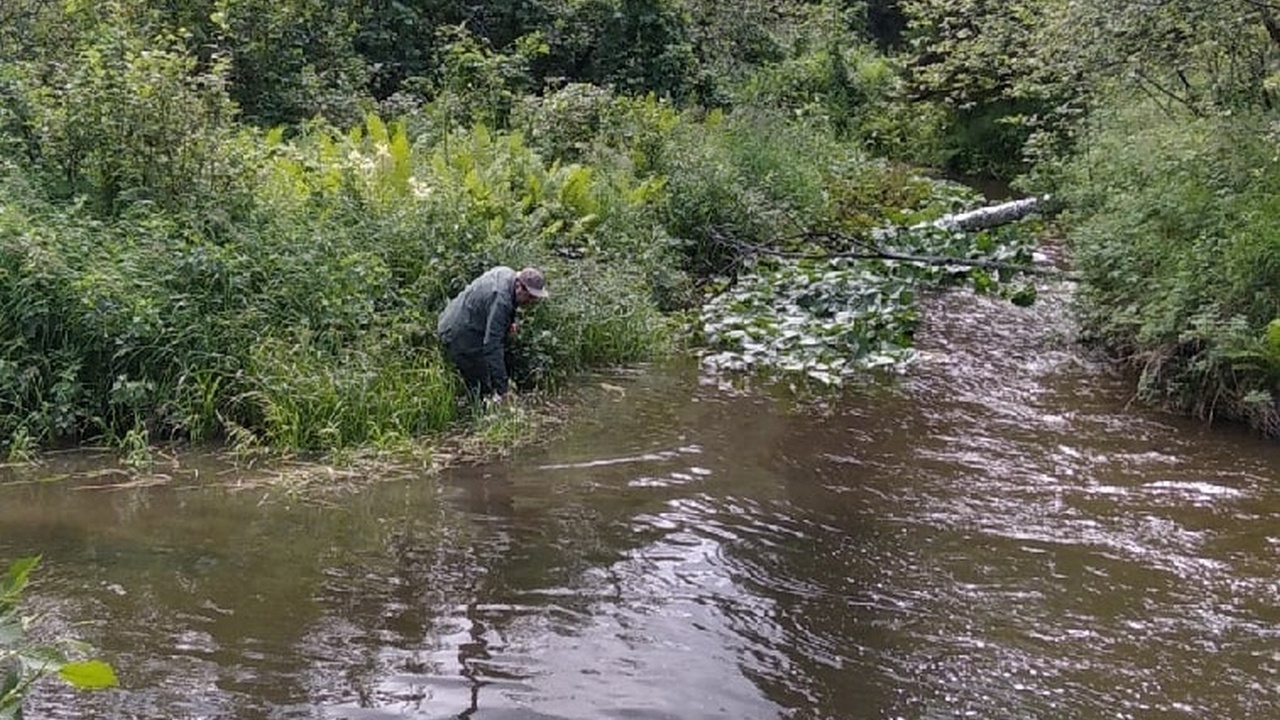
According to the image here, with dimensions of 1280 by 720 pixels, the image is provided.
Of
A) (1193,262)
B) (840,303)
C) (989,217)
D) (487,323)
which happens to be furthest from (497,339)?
(989,217)

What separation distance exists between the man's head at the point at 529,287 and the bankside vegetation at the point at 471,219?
0.87 meters

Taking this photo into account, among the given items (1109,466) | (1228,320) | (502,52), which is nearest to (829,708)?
(1109,466)

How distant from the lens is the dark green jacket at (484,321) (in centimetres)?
860

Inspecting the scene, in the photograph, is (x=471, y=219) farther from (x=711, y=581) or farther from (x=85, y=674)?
A: (x=85, y=674)

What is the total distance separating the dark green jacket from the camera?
8.60 m

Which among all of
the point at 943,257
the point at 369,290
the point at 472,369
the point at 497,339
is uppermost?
the point at 943,257

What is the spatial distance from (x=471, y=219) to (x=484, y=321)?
1.81 metres

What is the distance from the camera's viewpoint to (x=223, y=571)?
5914 millimetres

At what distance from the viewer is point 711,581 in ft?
19.8

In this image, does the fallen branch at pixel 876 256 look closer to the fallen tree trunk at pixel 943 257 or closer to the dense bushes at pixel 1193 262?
the fallen tree trunk at pixel 943 257

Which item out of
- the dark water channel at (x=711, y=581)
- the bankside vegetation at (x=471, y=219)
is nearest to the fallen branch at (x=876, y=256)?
the bankside vegetation at (x=471, y=219)

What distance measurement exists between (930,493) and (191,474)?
4.78 metres

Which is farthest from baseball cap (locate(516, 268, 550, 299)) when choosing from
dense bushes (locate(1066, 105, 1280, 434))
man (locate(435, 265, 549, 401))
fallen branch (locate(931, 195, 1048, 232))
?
fallen branch (locate(931, 195, 1048, 232))

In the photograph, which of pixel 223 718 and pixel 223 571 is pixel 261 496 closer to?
pixel 223 571
